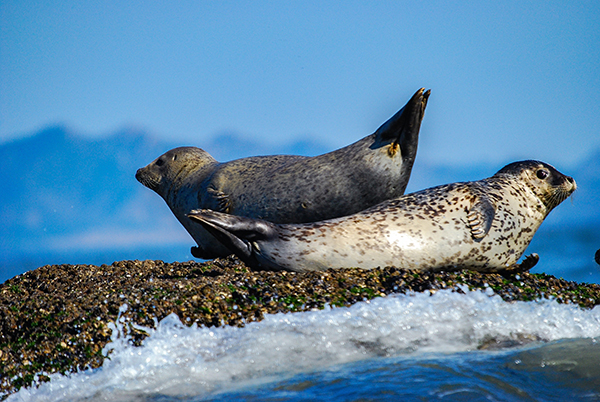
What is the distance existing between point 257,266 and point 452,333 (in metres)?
1.89

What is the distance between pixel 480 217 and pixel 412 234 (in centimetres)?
72

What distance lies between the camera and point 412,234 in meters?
5.50

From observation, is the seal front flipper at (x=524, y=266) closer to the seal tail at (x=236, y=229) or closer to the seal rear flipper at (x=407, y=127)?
the seal rear flipper at (x=407, y=127)

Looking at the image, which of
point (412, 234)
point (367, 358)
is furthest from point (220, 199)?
point (367, 358)

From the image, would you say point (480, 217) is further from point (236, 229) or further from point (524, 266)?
point (236, 229)

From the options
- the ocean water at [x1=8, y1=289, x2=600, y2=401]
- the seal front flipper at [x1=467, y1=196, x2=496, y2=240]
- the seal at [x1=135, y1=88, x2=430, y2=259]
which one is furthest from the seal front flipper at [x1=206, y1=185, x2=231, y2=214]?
the ocean water at [x1=8, y1=289, x2=600, y2=401]

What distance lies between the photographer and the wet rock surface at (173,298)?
382 centimetres

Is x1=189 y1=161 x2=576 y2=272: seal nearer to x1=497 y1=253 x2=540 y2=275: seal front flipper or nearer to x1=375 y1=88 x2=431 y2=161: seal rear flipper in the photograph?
x1=497 y1=253 x2=540 y2=275: seal front flipper

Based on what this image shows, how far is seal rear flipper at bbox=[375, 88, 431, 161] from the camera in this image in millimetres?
6187

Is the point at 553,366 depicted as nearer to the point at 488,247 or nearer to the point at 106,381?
the point at 488,247

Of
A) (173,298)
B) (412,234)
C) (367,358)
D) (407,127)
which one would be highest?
(407,127)

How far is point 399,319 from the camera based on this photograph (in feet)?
14.4

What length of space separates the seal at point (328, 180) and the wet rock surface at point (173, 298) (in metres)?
1.10

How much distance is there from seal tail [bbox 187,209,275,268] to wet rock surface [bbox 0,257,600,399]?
22 cm
